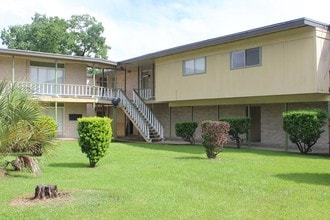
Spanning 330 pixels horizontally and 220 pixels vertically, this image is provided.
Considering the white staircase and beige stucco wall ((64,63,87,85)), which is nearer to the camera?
the white staircase

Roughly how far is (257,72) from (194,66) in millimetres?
4898

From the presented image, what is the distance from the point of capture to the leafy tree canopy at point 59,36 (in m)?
48.5

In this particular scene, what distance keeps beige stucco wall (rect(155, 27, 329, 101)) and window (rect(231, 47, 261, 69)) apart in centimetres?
21

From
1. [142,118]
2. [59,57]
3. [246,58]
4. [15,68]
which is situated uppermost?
[59,57]

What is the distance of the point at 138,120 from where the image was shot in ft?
85.4

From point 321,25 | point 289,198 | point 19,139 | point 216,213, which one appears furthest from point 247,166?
point 321,25

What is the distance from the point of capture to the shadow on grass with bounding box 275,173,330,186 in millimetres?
9844

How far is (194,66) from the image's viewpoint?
23656mm

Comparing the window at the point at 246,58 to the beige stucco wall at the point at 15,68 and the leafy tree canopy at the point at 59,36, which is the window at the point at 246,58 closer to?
the beige stucco wall at the point at 15,68

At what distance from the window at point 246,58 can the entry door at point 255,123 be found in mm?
4246

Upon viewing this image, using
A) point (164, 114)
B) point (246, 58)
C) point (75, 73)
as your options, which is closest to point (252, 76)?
point (246, 58)

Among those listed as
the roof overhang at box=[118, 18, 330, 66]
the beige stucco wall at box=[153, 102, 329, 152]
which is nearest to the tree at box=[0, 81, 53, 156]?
the roof overhang at box=[118, 18, 330, 66]

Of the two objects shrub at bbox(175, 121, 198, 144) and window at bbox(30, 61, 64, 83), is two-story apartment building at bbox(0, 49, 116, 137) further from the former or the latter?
shrub at bbox(175, 121, 198, 144)

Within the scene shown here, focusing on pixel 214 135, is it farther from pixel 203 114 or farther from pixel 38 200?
pixel 203 114
